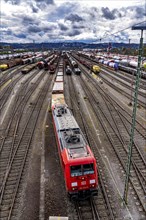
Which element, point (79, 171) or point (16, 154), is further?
point (16, 154)

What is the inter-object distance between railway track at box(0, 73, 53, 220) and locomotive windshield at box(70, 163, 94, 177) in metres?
5.02

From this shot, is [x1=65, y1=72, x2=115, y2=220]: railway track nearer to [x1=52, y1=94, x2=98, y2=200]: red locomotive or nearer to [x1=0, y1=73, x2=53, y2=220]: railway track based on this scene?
[x1=52, y1=94, x2=98, y2=200]: red locomotive

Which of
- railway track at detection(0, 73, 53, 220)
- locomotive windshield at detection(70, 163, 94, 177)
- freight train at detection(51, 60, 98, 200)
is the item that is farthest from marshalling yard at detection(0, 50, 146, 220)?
locomotive windshield at detection(70, 163, 94, 177)

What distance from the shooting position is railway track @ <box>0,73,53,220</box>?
1597 cm

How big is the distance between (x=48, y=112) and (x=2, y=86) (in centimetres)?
2707

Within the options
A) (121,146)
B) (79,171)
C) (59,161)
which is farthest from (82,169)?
(121,146)

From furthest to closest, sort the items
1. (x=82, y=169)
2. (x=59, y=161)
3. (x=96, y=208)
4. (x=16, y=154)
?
(x=16, y=154) → (x=59, y=161) → (x=96, y=208) → (x=82, y=169)

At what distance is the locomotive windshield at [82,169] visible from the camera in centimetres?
1462

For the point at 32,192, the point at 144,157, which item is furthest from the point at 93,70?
the point at 32,192

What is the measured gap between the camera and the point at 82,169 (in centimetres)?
1470

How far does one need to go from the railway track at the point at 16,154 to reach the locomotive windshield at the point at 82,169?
5.02m

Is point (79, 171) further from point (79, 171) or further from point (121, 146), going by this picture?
point (121, 146)

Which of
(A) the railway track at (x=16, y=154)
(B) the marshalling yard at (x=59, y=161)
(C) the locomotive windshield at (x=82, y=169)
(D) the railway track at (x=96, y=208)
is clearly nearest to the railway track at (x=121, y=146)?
(B) the marshalling yard at (x=59, y=161)

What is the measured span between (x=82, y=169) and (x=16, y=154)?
10.2 metres
